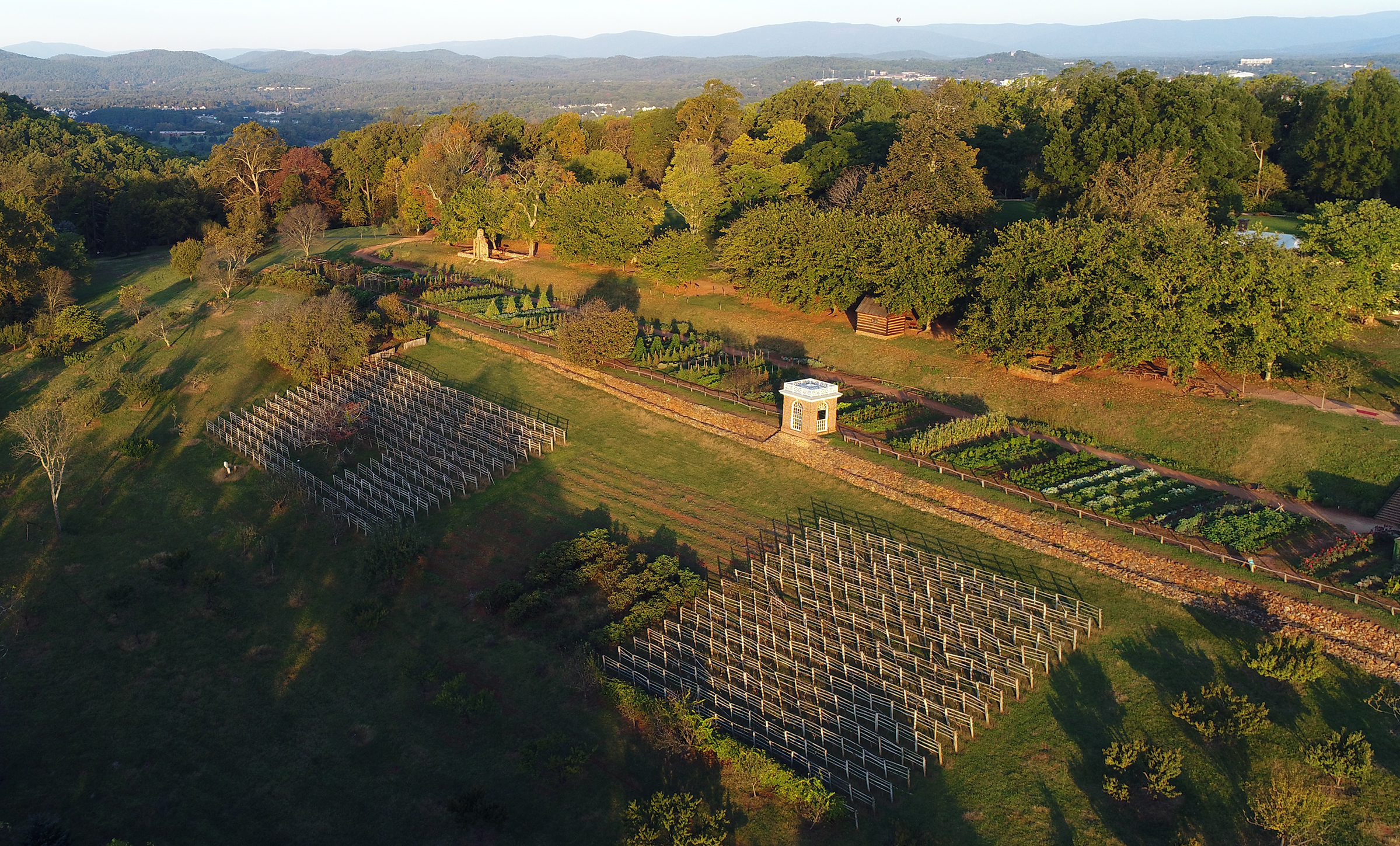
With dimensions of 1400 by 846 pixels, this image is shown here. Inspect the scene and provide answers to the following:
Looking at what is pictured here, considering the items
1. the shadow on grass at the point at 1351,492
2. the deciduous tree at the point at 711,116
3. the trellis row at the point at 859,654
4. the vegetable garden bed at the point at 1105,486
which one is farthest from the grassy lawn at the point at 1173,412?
the deciduous tree at the point at 711,116

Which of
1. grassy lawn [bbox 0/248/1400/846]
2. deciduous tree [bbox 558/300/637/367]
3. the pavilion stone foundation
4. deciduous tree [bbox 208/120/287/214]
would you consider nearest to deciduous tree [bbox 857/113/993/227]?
deciduous tree [bbox 558/300/637/367]

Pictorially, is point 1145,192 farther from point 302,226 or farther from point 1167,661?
point 302,226

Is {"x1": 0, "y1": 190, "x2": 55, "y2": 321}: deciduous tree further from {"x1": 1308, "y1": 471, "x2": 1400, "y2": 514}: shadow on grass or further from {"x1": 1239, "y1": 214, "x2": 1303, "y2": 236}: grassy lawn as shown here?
{"x1": 1239, "y1": 214, "x2": 1303, "y2": 236}: grassy lawn

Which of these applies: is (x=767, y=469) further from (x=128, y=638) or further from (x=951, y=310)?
(x=128, y=638)

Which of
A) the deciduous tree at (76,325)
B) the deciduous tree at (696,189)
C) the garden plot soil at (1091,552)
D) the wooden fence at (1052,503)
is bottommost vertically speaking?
the garden plot soil at (1091,552)

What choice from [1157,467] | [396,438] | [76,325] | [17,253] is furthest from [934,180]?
[17,253]

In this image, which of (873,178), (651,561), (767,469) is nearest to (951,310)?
(873,178)

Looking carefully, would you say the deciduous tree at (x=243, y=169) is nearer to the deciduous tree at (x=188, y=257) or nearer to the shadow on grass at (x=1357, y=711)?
the deciduous tree at (x=188, y=257)
